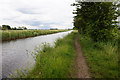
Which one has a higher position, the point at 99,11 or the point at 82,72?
the point at 99,11

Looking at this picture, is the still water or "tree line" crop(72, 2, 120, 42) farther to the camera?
"tree line" crop(72, 2, 120, 42)

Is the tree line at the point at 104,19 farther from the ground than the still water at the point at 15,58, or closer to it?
farther from the ground

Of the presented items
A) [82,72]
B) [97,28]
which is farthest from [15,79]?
[97,28]

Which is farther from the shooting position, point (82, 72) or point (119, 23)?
point (119, 23)

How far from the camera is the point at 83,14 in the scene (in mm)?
8508

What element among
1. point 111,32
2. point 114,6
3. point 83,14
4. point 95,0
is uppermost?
point 95,0

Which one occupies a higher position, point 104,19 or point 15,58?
point 104,19

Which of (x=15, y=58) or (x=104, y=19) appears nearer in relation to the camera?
(x=104, y=19)

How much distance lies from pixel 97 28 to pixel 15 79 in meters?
7.84

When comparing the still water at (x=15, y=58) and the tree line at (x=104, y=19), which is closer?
the still water at (x=15, y=58)

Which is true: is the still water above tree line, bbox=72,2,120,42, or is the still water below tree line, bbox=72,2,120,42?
below

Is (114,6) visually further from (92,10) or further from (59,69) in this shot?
(59,69)

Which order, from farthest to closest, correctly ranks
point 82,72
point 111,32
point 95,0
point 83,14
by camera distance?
1. point 83,14
2. point 95,0
3. point 111,32
4. point 82,72

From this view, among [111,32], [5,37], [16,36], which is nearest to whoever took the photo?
[111,32]
